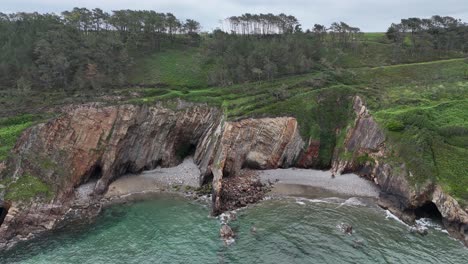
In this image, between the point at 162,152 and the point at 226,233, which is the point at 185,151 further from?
the point at 226,233

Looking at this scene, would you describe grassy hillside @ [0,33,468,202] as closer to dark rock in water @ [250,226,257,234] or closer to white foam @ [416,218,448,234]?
white foam @ [416,218,448,234]

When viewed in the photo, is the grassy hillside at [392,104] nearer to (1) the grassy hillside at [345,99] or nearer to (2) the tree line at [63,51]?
(1) the grassy hillside at [345,99]

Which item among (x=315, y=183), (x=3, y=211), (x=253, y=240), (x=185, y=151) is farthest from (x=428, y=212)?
(x=3, y=211)

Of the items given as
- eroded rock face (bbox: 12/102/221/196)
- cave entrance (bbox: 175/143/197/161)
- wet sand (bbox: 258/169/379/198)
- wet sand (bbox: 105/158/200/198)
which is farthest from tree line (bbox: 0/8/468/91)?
wet sand (bbox: 258/169/379/198)

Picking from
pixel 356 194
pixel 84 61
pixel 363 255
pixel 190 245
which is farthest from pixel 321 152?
pixel 84 61

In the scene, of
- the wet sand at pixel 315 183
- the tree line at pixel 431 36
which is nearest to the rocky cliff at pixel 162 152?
the wet sand at pixel 315 183
